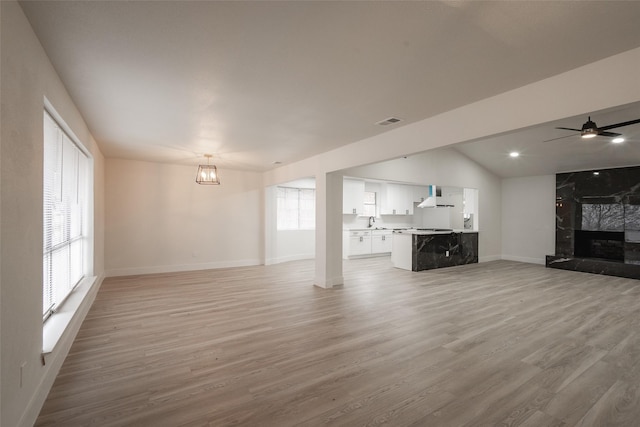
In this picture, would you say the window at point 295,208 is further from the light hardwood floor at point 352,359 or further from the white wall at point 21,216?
the white wall at point 21,216

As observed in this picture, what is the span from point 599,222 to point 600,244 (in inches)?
24.5

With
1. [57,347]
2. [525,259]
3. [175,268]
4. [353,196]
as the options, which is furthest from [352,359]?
[525,259]

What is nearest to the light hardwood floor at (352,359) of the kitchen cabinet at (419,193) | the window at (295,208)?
the window at (295,208)

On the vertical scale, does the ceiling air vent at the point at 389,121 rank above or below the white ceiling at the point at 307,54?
below

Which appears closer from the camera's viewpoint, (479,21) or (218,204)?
(479,21)

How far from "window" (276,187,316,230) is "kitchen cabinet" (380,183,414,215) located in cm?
262

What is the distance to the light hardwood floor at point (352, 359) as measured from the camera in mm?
2051

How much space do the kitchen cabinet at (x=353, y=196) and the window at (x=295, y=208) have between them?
1134 mm

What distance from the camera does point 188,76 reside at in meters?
2.50

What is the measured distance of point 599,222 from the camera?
7.31m

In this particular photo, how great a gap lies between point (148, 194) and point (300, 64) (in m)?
5.85

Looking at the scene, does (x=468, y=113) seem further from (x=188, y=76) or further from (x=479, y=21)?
(x=188, y=76)

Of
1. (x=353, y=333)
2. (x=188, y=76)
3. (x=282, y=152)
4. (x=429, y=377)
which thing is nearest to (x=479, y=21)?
→ (x=188, y=76)

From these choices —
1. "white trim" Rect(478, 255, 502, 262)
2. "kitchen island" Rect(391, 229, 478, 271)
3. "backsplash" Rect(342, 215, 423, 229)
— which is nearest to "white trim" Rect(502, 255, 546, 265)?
"white trim" Rect(478, 255, 502, 262)
